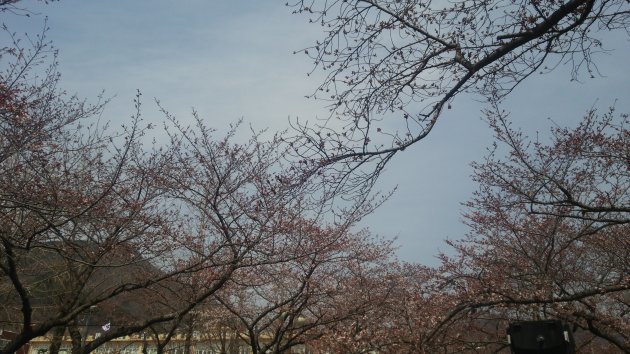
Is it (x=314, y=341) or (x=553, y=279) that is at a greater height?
(x=553, y=279)

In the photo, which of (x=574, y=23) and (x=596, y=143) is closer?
(x=574, y=23)

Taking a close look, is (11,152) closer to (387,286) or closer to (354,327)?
(354,327)

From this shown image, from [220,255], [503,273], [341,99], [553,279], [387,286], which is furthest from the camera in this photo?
[387,286]

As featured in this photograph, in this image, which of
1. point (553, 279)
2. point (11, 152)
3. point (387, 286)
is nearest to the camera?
point (11, 152)

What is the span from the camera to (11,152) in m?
5.10

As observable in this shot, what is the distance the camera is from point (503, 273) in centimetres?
950

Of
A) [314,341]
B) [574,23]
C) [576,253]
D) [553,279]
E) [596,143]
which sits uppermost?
[596,143]

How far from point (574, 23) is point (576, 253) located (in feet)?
30.8

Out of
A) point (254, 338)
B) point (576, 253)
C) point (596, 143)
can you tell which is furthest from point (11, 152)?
point (576, 253)

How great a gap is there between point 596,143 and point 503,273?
3.18m

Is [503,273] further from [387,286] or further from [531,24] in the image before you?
[531,24]

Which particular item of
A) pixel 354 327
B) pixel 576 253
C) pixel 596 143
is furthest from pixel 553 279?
pixel 354 327

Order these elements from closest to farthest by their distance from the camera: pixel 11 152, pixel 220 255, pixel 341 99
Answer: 1. pixel 341 99
2. pixel 11 152
3. pixel 220 255

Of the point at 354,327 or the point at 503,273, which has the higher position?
the point at 503,273
